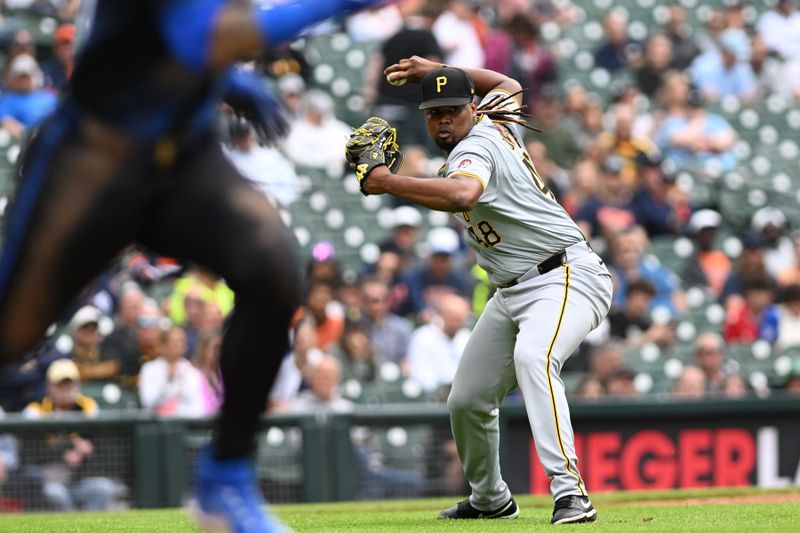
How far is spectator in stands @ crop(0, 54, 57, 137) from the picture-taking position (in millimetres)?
11492

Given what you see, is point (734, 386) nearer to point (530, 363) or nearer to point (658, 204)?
point (658, 204)

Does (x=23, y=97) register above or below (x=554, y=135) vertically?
above

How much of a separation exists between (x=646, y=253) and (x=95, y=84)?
33.7 feet

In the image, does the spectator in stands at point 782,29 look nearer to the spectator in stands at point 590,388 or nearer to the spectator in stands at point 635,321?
the spectator in stands at point 635,321

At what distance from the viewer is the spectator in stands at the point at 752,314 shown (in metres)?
12.2

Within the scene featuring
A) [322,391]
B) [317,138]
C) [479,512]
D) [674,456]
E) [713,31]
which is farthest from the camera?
[713,31]

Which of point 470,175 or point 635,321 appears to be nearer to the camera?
point 470,175

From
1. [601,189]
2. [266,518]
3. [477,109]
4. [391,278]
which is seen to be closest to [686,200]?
[601,189]

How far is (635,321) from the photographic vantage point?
466 inches

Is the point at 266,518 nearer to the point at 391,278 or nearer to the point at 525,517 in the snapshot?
the point at 525,517

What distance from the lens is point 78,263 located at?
3.51 metres

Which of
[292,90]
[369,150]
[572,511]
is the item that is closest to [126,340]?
[292,90]

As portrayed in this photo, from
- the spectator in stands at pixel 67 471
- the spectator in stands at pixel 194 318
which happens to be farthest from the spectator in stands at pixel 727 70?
the spectator in stands at pixel 67 471

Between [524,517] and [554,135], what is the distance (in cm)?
816
